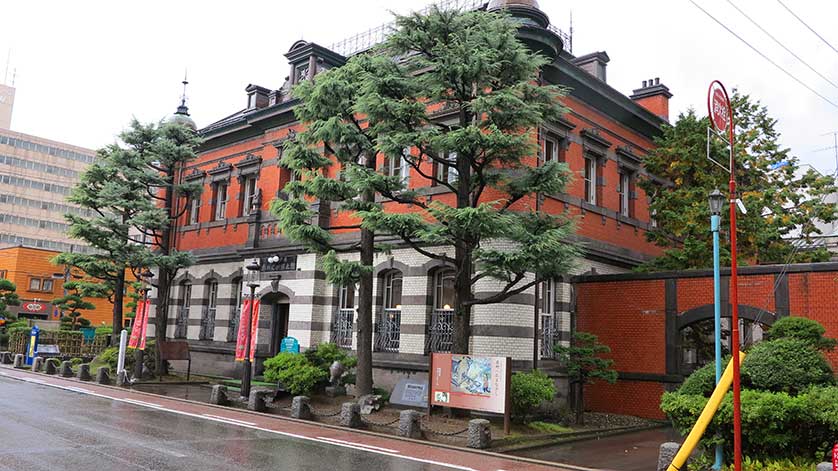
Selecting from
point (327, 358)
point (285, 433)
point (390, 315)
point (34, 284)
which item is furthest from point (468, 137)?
point (34, 284)

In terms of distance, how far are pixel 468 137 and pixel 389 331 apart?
25.3ft

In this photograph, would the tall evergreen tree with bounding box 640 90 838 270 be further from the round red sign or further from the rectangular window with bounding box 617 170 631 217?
the round red sign

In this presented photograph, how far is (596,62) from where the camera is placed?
79.0ft

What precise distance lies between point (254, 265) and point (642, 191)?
13.5 m

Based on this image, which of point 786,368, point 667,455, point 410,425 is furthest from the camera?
point 410,425

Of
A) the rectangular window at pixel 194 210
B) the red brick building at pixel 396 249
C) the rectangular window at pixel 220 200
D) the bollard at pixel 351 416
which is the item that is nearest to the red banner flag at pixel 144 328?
the red brick building at pixel 396 249

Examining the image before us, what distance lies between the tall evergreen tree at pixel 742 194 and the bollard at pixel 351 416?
35.7ft

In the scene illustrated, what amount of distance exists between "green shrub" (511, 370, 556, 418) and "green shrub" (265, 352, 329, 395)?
5.62m

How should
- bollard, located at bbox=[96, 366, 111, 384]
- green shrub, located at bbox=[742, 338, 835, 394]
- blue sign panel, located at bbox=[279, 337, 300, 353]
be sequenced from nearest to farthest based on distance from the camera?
green shrub, located at bbox=[742, 338, 835, 394], blue sign panel, located at bbox=[279, 337, 300, 353], bollard, located at bbox=[96, 366, 111, 384]

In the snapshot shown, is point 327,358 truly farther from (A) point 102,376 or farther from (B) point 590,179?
(B) point 590,179

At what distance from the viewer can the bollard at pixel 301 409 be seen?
52.1 feet

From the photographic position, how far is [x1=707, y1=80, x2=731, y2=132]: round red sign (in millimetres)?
10070

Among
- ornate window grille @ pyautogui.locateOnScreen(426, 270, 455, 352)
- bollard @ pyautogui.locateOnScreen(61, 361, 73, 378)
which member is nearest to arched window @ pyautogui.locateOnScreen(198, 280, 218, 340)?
bollard @ pyautogui.locateOnScreen(61, 361, 73, 378)

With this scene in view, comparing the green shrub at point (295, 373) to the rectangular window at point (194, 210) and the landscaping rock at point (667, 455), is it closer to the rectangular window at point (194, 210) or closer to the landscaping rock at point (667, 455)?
the landscaping rock at point (667, 455)
